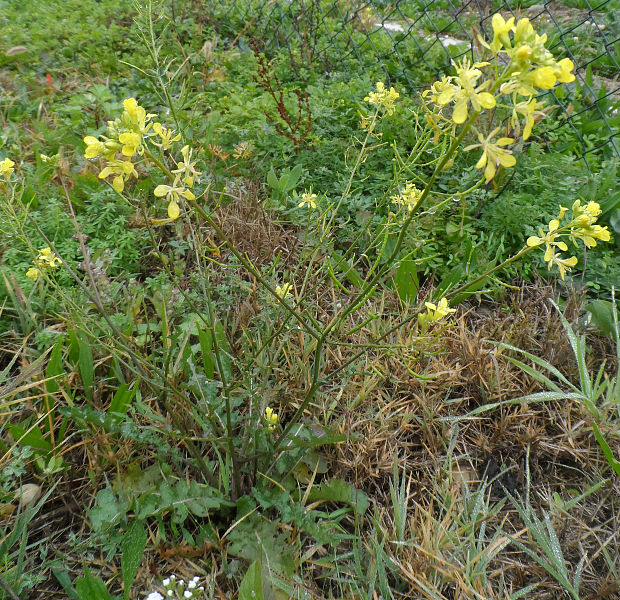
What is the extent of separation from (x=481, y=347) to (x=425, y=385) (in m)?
0.28

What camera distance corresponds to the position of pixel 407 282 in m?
2.03

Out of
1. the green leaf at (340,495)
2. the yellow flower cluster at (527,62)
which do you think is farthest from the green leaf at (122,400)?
the yellow flower cluster at (527,62)

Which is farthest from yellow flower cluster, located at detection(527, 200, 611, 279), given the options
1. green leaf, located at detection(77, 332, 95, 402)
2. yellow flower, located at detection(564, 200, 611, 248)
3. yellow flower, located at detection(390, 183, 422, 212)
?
green leaf, located at detection(77, 332, 95, 402)

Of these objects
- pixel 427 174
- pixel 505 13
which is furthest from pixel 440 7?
pixel 427 174

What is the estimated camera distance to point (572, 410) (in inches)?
68.9

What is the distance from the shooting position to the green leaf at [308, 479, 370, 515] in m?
1.46

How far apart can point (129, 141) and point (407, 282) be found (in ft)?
4.53

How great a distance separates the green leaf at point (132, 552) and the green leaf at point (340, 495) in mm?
463

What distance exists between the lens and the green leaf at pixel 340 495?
1.46m

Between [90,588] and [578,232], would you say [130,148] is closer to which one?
[578,232]

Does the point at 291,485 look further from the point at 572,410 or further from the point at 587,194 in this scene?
the point at 587,194

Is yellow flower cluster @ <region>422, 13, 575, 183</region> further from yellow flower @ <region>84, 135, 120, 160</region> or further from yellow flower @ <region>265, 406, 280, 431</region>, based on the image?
yellow flower @ <region>265, 406, 280, 431</region>

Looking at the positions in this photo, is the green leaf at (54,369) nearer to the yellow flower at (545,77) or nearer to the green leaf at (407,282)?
the green leaf at (407,282)

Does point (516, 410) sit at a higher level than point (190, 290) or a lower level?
higher
